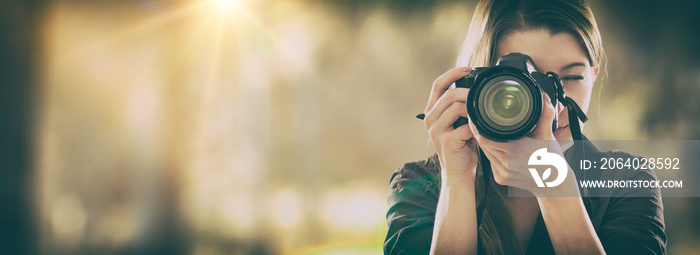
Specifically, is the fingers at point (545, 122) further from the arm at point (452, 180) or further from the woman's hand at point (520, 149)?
the arm at point (452, 180)

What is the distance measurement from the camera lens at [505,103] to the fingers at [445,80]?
0.06 metres

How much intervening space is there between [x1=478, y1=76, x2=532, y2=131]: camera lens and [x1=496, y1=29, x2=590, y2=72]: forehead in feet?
0.78

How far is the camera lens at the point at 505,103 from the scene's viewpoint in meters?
0.59

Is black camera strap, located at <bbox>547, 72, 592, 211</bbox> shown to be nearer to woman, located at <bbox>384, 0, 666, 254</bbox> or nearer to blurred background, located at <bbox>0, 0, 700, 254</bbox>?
woman, located at <bbox>384, 0, 666, 254</bbox>

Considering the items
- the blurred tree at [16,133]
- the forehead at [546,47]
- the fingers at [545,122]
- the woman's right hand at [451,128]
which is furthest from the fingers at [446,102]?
the blurred tree at [16,133]

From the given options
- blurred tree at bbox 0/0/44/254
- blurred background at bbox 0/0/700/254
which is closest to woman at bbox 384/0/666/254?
blurred background at bbox 0/0/700/254

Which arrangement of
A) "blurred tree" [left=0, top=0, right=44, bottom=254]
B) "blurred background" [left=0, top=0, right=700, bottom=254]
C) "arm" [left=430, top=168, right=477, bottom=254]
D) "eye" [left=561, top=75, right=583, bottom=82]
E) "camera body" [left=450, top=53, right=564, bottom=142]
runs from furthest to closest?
"blurred tree" [left=0, top=0, right=44, bottom=254] → "blurred background" [left=0, top=0, right=700, bottom=254] → "eye" [left=561, top=75, right=583, bottom=82] → "arm" [left=430, top=168, right=477, bottom=254] → "camera body" [left=450, top=53, right=564, bottom=142]

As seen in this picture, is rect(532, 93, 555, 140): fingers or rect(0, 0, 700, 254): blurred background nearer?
rect(532, 93, 555, 140): fingers

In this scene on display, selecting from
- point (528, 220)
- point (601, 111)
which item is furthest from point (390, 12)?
point (528, 220)

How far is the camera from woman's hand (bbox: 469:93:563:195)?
0.59 m

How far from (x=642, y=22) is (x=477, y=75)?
121cm

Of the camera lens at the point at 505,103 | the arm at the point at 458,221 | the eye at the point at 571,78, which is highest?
the eye at the point at 571,78

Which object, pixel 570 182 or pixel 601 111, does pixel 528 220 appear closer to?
pixel 570 182

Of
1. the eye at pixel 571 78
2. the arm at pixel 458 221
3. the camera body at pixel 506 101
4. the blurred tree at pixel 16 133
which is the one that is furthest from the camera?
the blurred tree at pixel 16 133
